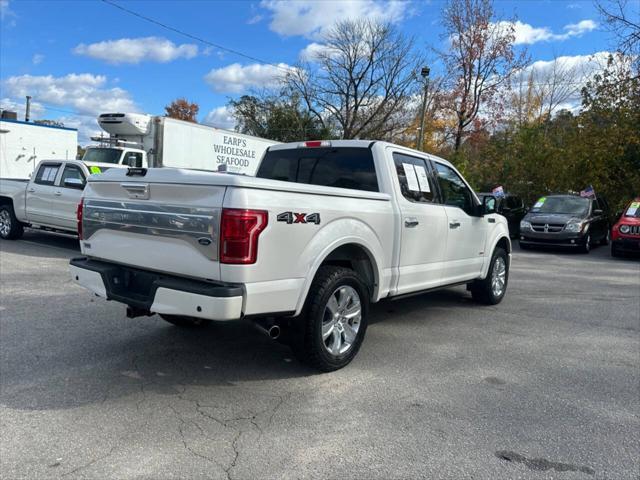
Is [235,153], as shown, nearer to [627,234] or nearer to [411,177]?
[627,234]

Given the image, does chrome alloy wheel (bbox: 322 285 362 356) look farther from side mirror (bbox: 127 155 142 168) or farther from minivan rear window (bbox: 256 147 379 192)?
side mirror (bbox: 127 155 142 168)

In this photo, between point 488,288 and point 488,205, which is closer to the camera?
point 488,205

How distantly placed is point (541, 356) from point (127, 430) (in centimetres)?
386

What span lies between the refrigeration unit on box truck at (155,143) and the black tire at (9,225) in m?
3.40

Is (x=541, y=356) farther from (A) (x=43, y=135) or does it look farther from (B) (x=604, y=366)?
(A) (x=43, y=135)

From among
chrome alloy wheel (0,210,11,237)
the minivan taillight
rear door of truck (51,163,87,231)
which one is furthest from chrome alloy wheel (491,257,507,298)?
chrome alloy wheel (0,210,11,237)

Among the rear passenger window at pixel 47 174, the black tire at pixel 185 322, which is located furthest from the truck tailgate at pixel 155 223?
the rear passenger window at pixel 47 174

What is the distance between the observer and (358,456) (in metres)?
3.13

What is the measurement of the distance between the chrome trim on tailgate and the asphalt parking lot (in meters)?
1.16

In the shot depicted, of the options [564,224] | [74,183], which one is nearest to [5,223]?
[74,183]

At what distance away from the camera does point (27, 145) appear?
24.2m

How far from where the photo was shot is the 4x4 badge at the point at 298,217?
12.1ft

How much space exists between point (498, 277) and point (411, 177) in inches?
113

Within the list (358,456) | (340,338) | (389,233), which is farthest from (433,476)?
(389,233)
